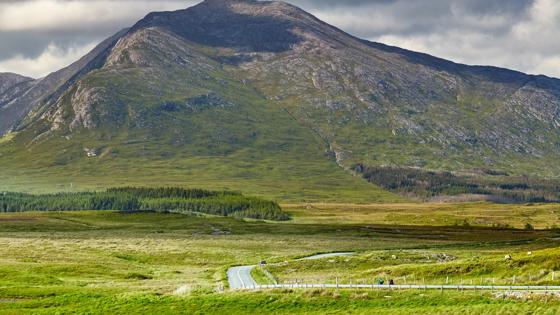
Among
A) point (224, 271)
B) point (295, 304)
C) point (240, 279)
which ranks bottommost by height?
point (224, 271)

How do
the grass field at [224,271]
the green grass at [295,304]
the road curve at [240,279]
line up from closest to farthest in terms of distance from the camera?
the green grass at [295,304], the grass field at [224,271], the road curve at [240,279]

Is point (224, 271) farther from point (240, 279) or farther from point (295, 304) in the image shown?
point (295, 304)

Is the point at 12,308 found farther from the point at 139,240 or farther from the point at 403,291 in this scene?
the point at 139,240

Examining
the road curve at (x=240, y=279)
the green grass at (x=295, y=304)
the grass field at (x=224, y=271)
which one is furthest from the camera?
the road curve at (x=240, y=279)

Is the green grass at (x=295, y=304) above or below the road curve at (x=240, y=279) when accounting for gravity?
above

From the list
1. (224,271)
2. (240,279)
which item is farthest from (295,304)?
(224,271)

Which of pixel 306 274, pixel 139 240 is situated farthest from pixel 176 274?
pixel 139 240

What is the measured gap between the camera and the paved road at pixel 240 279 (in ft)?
251

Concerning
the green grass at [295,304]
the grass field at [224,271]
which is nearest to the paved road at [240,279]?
the grass field at [224,271]

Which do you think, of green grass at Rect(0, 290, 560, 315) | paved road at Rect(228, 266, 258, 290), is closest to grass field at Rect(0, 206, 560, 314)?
green grass at Rect(0, 290, 560, 315)

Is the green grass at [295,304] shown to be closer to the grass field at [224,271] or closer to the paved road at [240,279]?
the grass field at [224,271]

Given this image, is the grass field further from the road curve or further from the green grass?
the road curve

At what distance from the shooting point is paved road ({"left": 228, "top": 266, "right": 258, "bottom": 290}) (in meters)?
76.4

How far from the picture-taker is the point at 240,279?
85750 millimetres
